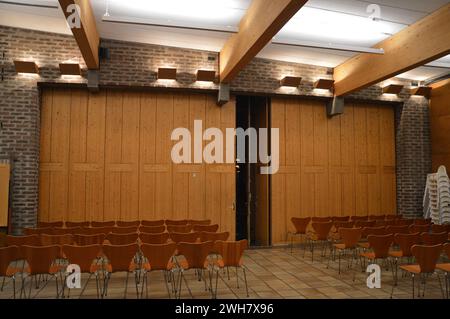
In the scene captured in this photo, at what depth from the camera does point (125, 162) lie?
8.89m

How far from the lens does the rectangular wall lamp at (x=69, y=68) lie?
7887 millimetres

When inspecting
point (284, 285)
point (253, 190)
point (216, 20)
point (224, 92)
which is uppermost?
point (216, 20)

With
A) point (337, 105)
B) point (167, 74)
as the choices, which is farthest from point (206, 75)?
point (337, 105)

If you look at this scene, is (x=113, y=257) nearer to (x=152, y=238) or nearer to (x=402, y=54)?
(x=152, y=238)

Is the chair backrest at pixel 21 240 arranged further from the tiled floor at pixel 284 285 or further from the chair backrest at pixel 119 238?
the chair backrest at pixel 119 238

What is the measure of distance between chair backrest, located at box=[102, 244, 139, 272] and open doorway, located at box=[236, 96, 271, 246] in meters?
5.28

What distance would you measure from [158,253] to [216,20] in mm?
4658

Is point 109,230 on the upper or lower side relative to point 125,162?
lower

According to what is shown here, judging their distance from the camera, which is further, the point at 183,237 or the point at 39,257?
the point at 183,237

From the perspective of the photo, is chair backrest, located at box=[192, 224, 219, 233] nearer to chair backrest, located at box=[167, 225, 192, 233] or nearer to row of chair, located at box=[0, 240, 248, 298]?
chair backrest, located at box=[167, 225, 192, 233]

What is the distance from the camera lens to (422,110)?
10734 millimetres
